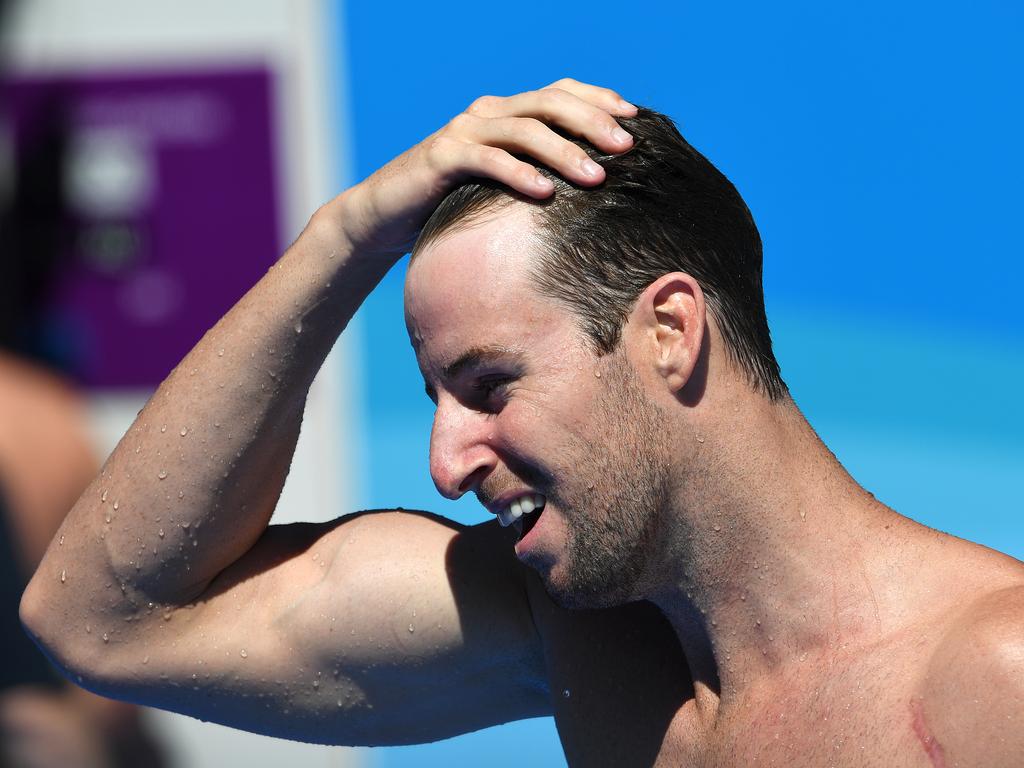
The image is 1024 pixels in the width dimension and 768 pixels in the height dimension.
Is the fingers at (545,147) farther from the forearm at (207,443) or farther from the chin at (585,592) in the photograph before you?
the chin at (585,592)

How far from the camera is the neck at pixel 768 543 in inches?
54.5

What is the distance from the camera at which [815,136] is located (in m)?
4.78

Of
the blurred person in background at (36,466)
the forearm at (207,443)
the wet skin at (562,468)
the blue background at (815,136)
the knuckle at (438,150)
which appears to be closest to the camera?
the wet skin at (562,468)

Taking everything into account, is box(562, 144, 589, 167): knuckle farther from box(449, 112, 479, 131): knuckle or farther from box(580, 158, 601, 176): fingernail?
box(449, 112, 479, 131): knuckle

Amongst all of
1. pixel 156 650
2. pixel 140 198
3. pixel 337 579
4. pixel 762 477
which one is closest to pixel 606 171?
pixel 762 477

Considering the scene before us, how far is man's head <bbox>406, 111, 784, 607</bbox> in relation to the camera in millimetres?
1375

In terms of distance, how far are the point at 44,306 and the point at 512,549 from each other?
303 cm

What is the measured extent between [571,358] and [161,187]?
313cm

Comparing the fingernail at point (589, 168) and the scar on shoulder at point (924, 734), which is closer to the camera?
the scar on shoulder at point (924, 734)

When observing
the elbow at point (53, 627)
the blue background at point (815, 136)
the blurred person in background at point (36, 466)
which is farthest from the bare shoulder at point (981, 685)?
the blue background at point (815, 136)

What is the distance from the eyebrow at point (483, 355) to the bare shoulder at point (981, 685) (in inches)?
20.7

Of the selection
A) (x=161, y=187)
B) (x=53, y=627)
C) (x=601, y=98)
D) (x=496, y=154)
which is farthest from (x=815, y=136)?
(x=53, y=627)

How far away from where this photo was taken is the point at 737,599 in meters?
1.43

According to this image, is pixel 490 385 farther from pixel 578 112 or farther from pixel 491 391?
pixel 578 112
